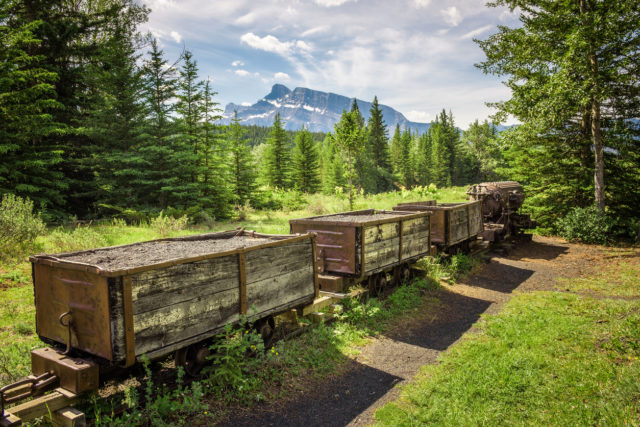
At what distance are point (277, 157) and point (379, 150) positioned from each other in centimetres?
3074

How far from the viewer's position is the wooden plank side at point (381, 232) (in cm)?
719

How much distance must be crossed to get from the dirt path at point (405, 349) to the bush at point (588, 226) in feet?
11.2

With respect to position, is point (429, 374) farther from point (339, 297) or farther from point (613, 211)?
point (613, 211)

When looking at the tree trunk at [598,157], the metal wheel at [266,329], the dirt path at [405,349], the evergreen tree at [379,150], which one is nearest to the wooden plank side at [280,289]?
the metal wheel at [266,329]

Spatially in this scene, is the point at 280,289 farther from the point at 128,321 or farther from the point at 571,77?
the point at 571,77

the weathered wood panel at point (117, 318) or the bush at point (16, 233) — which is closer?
the weathered wood panel at point (117, 318)

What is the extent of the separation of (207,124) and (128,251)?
1613cm

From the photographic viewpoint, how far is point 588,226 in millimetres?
14570

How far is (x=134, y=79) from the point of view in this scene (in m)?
17.2

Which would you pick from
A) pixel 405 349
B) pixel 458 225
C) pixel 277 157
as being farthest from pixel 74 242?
pixel 277 157

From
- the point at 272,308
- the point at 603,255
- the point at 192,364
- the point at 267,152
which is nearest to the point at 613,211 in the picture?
the point at 603,255

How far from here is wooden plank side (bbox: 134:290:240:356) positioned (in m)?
3.66

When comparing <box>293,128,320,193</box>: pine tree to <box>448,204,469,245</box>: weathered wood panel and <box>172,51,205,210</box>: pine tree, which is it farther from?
<box>448,204,469,245</box>: weathered wood panel

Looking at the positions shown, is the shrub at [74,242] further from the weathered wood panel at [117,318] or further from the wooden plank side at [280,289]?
the weathered wood panel at [117,318]
